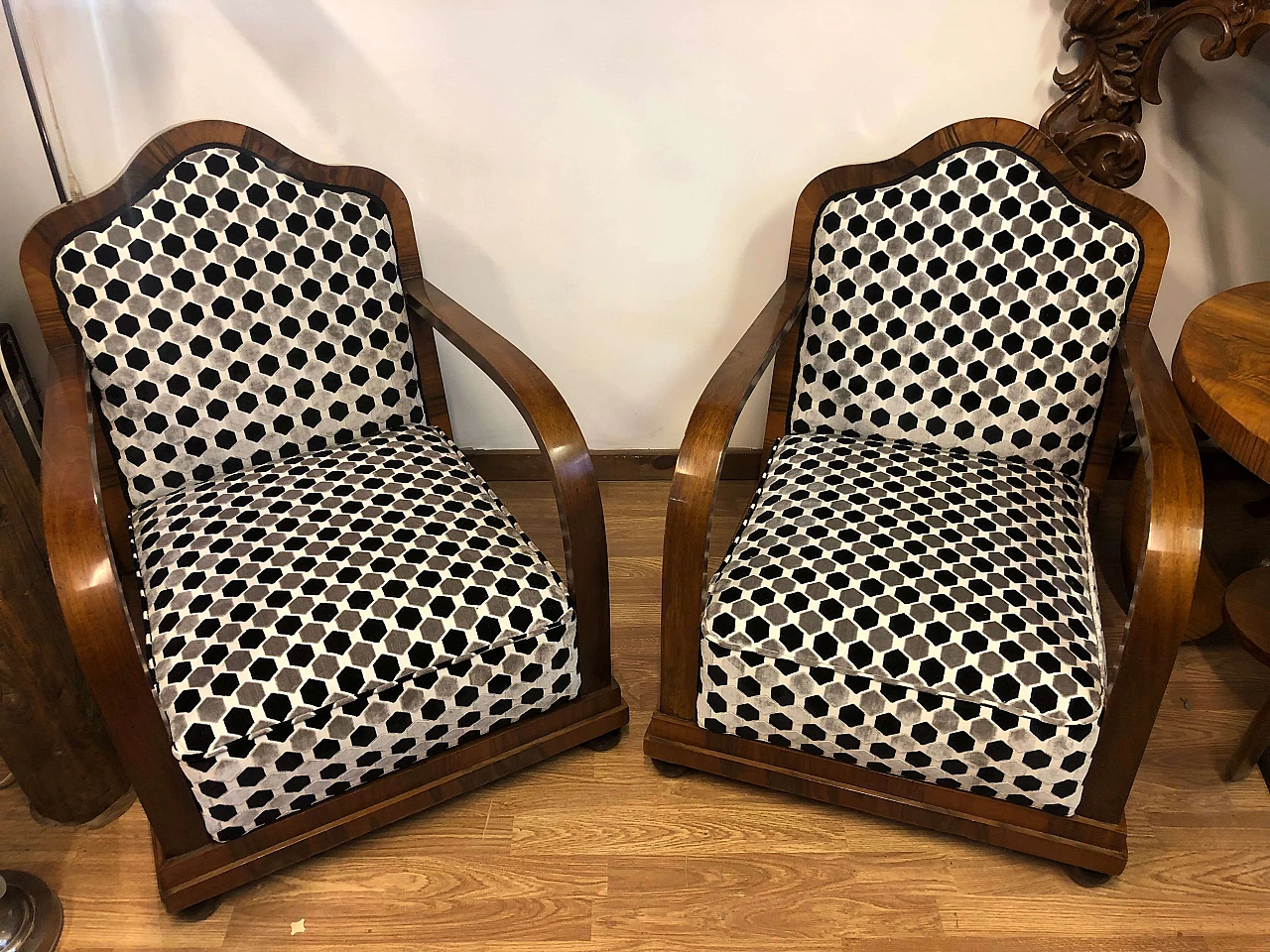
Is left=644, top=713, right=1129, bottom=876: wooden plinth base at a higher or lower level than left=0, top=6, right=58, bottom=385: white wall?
lower

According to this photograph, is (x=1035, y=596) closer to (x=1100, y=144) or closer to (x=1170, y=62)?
(x=1100, y=144)

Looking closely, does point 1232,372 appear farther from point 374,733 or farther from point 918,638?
point 374,733

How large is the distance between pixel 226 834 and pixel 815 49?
171 cm

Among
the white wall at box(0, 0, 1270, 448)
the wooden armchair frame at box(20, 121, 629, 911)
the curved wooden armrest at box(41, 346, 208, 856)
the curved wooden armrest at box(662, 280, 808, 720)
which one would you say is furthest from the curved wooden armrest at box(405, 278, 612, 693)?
the curved wooden armrest at box(41, 346, 208, 856)

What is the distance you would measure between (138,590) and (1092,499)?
1669 millimetres

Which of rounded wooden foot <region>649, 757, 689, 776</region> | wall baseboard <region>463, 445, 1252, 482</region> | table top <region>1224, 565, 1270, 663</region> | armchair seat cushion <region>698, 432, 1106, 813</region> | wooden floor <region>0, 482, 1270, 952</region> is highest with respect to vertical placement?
armchair seat cushion <region>698, 432, 1106, 813</region>

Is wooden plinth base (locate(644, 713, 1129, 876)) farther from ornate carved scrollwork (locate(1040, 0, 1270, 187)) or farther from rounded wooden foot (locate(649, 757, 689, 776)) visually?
ornate carved scrollwork (locate(1040, 0, 1270, 187))

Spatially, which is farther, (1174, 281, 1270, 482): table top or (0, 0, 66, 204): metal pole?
(0, 0, 66, 204): metal pole

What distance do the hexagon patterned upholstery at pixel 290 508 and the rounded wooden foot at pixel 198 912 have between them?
149mm

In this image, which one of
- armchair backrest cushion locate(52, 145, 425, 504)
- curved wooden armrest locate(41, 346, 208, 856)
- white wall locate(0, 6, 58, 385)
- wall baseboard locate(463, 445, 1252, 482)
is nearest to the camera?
curved wooden armrest locate(41, 346, 208, 856)

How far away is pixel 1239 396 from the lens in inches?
51.3

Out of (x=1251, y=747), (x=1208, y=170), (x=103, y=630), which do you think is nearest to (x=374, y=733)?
(x=103, y=630)

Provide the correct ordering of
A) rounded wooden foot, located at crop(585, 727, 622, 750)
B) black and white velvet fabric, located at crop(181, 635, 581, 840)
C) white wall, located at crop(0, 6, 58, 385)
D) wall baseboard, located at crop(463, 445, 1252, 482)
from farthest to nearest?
wall baseboard, located at crop(463, 445, 1252, 482)
white wall, located at crop(0, 6, 58, 385)
rounded wooden foot, located at crop(585, 727, 622, 750)
black and white velvet fabric, located at crop(181, 635, 581, 840)

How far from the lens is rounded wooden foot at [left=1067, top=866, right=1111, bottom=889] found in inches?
56.3
